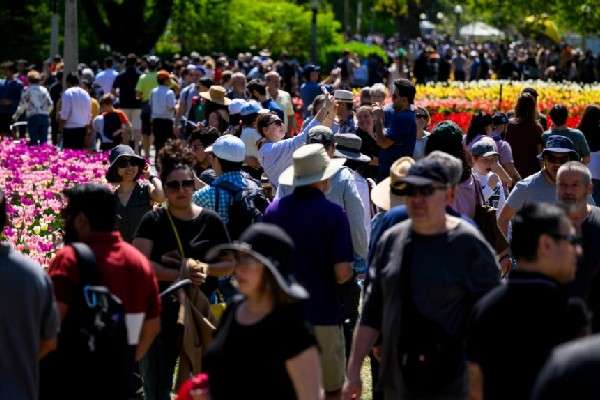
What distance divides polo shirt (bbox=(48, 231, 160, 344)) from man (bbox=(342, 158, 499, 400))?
108 centimetres

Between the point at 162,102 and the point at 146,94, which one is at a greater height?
the point at 162,102

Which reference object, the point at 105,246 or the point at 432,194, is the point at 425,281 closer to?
the point at 432,194

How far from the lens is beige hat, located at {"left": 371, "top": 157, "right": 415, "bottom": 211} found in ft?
27.6

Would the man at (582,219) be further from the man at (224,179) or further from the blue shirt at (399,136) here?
the blue shirt at (399,136)

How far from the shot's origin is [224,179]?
934 centimetres

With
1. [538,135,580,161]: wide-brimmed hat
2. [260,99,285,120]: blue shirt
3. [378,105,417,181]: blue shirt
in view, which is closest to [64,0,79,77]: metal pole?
[260,99,285,120]: blue shirt

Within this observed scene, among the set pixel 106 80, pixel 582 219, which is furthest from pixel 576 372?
pixel 106 80

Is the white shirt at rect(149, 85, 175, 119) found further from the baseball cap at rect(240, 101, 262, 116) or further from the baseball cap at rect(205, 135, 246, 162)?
the baseball cap at rect(205, 135, 246, 162)

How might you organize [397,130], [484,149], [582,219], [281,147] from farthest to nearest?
[397,130]
[484,149]
[281,147]
[582,219]

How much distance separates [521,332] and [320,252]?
219cm

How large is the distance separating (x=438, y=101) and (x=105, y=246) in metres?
22.6

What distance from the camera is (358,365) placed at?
7098 mm

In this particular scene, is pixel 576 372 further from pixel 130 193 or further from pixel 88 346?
pixel 130 193

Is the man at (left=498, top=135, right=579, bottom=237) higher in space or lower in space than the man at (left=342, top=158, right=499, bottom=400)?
lower
